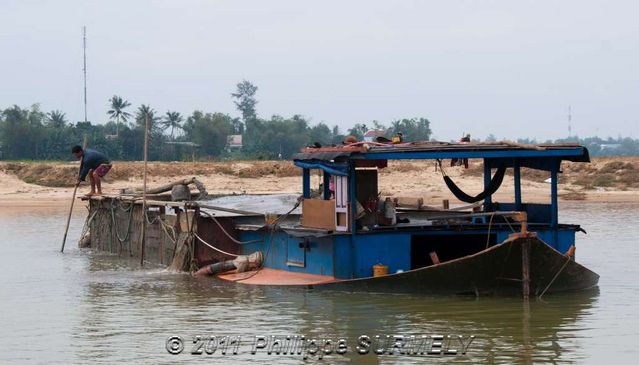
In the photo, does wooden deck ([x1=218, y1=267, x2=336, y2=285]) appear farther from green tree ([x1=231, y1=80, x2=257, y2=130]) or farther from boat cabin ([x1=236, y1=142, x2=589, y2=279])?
green tree ([x1=231, y1=80, x2=257, y2=130])

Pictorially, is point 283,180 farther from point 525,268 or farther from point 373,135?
point 525,268

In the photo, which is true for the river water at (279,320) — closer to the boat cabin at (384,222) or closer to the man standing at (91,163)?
the boat cabin at (384,222)

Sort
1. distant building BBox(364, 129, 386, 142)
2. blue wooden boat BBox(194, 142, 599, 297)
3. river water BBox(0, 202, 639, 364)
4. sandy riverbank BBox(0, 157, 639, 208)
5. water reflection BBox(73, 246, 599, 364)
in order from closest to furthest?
river water BBox(0, 202, 639, 364) < water reflection BBox(73, 246, 599, 364) < blue wooden boat BBox(194, 142, 599, 297) < distant building BBox(364, 129, 386, 142) < sandy riverbank BBox(0, 157, 639, 208)

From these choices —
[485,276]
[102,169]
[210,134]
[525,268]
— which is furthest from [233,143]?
[525,268]

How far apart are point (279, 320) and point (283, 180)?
3258 centimetres

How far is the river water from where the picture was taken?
1302 cm

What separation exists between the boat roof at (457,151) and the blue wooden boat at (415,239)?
0.04 ft

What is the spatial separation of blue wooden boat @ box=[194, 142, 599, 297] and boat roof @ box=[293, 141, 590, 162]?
0.04 ft

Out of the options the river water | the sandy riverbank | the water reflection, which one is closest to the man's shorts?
the river water

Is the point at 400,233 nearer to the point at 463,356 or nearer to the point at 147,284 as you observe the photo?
the point at 463,356

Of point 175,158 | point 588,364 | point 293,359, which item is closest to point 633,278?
point 588,364

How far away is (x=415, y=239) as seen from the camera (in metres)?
16.9

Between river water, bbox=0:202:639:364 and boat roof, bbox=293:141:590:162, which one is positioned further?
boat roof, bbox=293:141:590:162

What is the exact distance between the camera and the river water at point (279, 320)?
42.7 feet
